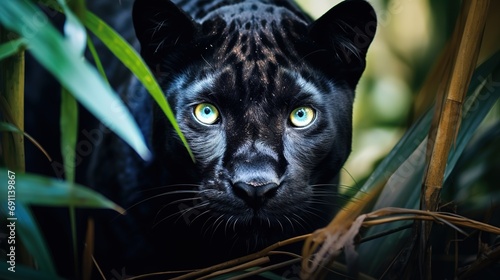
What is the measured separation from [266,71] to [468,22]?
454 mm

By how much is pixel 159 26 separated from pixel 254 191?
1.49 feet

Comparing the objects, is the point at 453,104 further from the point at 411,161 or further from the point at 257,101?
the point at 257,101

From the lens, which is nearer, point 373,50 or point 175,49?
point 175,49

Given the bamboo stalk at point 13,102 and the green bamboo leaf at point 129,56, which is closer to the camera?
the green bamboo leaf at point 129,56

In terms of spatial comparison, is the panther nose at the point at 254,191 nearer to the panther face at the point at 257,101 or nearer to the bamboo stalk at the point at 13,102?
the panther face at the point at 257,101

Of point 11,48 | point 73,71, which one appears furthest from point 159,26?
point 73,71

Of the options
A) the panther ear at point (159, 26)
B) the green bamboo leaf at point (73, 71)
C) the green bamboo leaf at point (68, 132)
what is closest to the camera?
the green bamboo leaf at point (73, 71)

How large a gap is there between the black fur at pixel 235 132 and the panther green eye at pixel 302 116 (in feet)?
0.03

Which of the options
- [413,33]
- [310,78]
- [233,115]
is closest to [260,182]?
[233,115]

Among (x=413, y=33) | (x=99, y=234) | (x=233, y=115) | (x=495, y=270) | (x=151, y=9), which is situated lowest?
(x=495, y=270)

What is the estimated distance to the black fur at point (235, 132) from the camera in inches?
63.0

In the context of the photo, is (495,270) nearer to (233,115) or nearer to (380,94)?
(233,115)

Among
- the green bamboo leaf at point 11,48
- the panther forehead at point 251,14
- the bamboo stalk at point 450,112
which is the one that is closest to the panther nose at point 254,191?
the bamboo stalk at point 450,112

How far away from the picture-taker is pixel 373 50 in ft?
9.00
